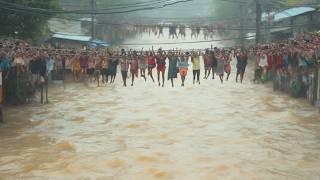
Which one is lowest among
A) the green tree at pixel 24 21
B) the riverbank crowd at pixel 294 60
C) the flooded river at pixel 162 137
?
the flooded river at pixel 162 137

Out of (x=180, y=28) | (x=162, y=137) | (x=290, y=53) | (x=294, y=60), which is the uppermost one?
(x=180, y=28)

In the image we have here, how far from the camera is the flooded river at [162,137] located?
1248 centimetres

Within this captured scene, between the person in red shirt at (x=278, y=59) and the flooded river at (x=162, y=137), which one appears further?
the person in red shirt at (x=278, y=59)

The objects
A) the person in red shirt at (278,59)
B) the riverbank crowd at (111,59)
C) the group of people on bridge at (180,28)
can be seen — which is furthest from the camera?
the group of people on bridge at (180,28)

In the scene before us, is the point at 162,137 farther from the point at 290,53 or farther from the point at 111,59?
the point at 290,53

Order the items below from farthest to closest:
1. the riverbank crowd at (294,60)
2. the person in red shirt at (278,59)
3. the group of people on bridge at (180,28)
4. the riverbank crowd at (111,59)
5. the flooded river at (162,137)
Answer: the group of people on bridge at (180,28) < the person in red shirt at (278,59) < the riverbank crowd at (111,59) < the riverbank crowd at (294,60) < the flooded river at (162,137)

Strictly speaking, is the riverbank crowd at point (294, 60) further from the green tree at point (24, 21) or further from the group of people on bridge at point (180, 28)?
the green tree at point (24, 21)

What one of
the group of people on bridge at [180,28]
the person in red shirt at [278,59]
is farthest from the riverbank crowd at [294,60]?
the group of people on bridge at [180,28]

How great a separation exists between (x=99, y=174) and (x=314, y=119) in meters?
9.36

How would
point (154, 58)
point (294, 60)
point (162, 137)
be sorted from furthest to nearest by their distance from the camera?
point (294, 60) → point (154, 58) → point (162, 137)

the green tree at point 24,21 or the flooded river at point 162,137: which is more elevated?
the green tree at point 24,21

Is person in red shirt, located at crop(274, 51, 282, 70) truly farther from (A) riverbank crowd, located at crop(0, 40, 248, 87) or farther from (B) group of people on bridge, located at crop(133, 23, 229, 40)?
(B) group of people on bridge, located at crop(133, 23, 229, 40)

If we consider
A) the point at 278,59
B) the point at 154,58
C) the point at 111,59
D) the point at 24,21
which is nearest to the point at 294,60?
the point at 278,59

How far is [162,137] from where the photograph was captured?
52.5 ft
